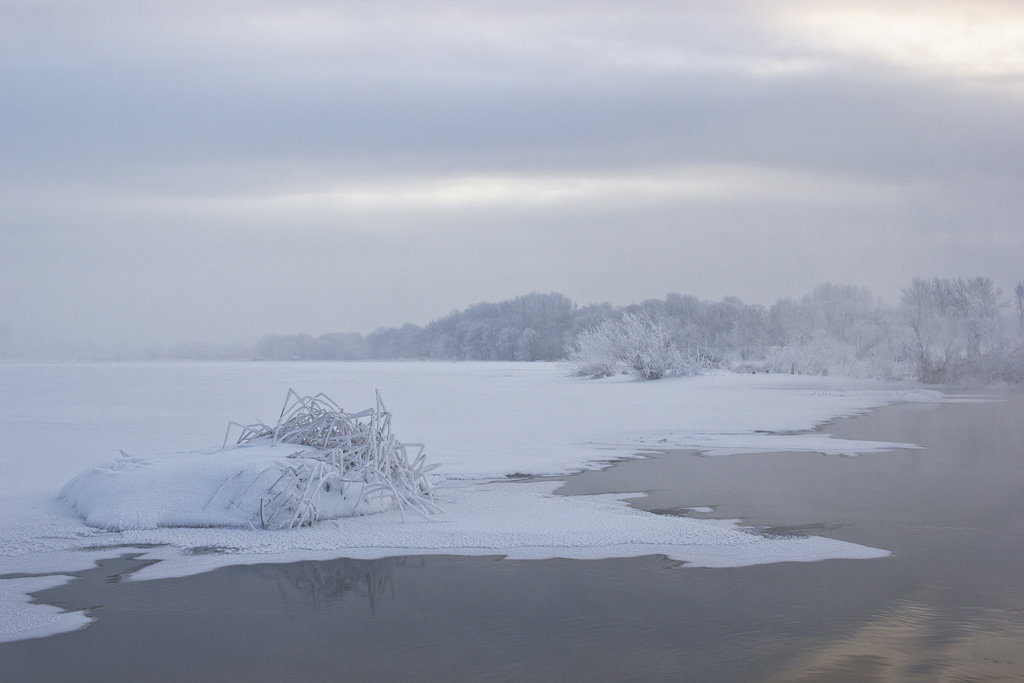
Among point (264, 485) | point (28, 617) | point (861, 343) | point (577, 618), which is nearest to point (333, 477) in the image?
point (264, 485)

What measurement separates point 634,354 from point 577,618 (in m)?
26.5

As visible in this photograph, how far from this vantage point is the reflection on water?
3.44 m

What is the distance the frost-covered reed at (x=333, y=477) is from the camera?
19.8 feet

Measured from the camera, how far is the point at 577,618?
160 inches

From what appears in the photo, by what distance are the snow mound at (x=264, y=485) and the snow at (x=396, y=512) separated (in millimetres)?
18

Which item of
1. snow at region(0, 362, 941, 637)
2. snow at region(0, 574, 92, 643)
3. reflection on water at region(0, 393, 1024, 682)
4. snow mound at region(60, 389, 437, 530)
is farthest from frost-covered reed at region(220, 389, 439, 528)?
snow at region(0, 574, 92, 643)

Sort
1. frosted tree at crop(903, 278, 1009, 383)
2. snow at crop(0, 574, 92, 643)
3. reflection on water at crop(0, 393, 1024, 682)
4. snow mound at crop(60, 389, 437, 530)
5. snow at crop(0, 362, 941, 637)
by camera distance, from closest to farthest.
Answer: reflection on water at crop(0, 393, 1024, 682)
snow at crop(0, 574, 92, 643)
snow at crop(0, 362, 941, 637)
snow mound at crop(60, 389, 437, 530)
frosted tree at crop(903, 278, 1009, 383)

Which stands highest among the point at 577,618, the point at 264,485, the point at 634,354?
the point at 634,354

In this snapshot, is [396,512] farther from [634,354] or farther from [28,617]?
[634,354]

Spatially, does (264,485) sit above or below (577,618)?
above

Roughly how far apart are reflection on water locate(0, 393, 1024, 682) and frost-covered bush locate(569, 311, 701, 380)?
2396 centimetres

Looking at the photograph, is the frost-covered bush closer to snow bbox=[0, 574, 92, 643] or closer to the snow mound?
the snow mound

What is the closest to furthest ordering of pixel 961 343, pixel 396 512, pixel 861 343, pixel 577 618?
pixel 577 618 → pixel 396 512 → pixel 961 343 → pixel 861 343

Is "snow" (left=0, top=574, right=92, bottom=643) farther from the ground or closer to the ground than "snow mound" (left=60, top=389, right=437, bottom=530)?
closer to the ground
